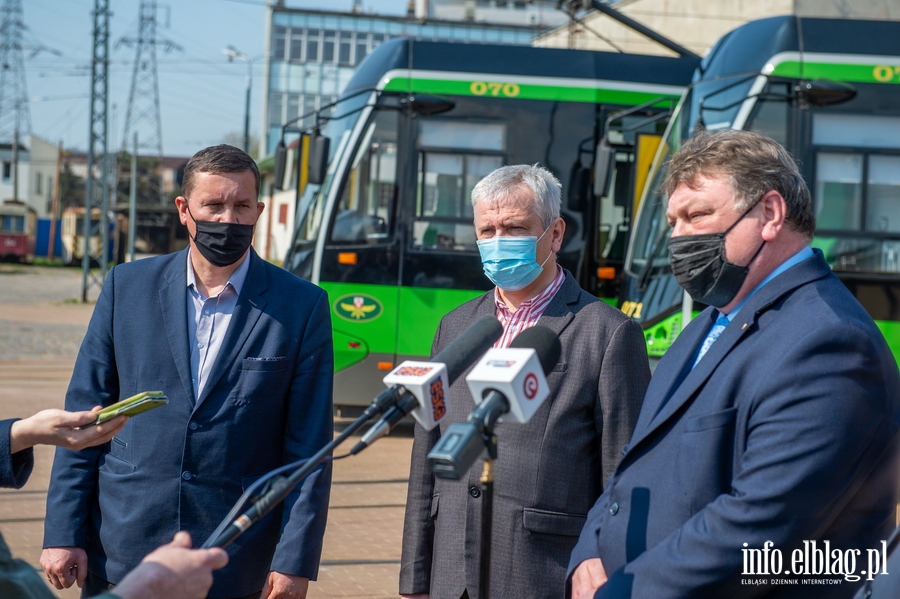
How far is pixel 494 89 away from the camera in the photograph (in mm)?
10258

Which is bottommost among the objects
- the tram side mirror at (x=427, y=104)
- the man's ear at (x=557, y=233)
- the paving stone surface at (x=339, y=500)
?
the paving stone surface at (x=339, y=500)

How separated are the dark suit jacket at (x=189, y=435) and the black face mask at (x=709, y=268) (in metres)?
1.40

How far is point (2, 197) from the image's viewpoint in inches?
2852

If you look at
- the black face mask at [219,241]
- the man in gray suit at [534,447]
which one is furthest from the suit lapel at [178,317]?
the man in gray suit at [534,447]

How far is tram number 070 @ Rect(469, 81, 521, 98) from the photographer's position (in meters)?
10.2

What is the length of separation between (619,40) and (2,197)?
61.0m

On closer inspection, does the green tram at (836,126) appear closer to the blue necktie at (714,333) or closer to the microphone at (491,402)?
the blue necktie at (714,333)

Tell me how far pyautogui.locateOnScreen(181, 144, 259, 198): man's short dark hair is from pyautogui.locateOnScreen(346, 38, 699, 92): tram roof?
7026 mm

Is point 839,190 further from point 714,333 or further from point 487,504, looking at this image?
point 487,504

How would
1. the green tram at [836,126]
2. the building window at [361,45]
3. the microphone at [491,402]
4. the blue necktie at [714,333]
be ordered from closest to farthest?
the microphone at [491,402] < the blue necktie at [714,333] < the green tram at [836,126] < the building window at [361,45]

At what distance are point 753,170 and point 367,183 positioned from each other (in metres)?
8.00

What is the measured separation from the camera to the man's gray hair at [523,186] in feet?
11.0

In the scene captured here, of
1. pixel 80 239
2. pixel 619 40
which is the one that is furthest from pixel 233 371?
pixel 80 239

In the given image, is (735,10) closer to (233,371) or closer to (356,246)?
(356,246)
